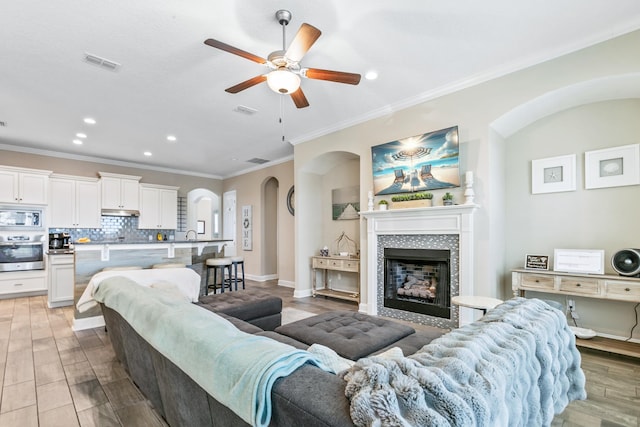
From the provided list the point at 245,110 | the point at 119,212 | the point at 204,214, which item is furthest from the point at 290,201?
the point at 204,214

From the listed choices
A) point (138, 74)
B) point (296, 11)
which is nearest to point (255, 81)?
point (296, 11)

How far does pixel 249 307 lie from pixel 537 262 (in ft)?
10.8

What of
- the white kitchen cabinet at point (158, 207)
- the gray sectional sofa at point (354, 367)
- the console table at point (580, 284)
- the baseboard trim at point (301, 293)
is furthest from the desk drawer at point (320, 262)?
the white kitchen cabinet at point (158, 207)

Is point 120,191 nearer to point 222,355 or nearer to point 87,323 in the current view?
point 87,323

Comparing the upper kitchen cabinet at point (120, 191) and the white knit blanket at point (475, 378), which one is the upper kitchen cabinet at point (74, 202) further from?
the white knit blanket at point (475, 378)

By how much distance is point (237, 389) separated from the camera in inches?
35.3

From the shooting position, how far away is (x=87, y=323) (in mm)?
3879

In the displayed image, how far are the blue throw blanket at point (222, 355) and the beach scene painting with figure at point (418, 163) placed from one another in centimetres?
325

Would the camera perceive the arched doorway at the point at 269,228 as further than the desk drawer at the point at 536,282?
Yes

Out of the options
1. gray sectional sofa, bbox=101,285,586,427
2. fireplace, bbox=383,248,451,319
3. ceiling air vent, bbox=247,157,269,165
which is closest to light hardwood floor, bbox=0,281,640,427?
gray sectional sofa, bbox=101,285,586,427

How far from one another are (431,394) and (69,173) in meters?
8.43

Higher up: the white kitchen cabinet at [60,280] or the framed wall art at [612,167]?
the framed wall art at [612,167]

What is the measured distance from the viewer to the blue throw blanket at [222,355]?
85cm

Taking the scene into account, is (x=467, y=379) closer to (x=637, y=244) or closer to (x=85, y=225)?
(x=637, y=244)
